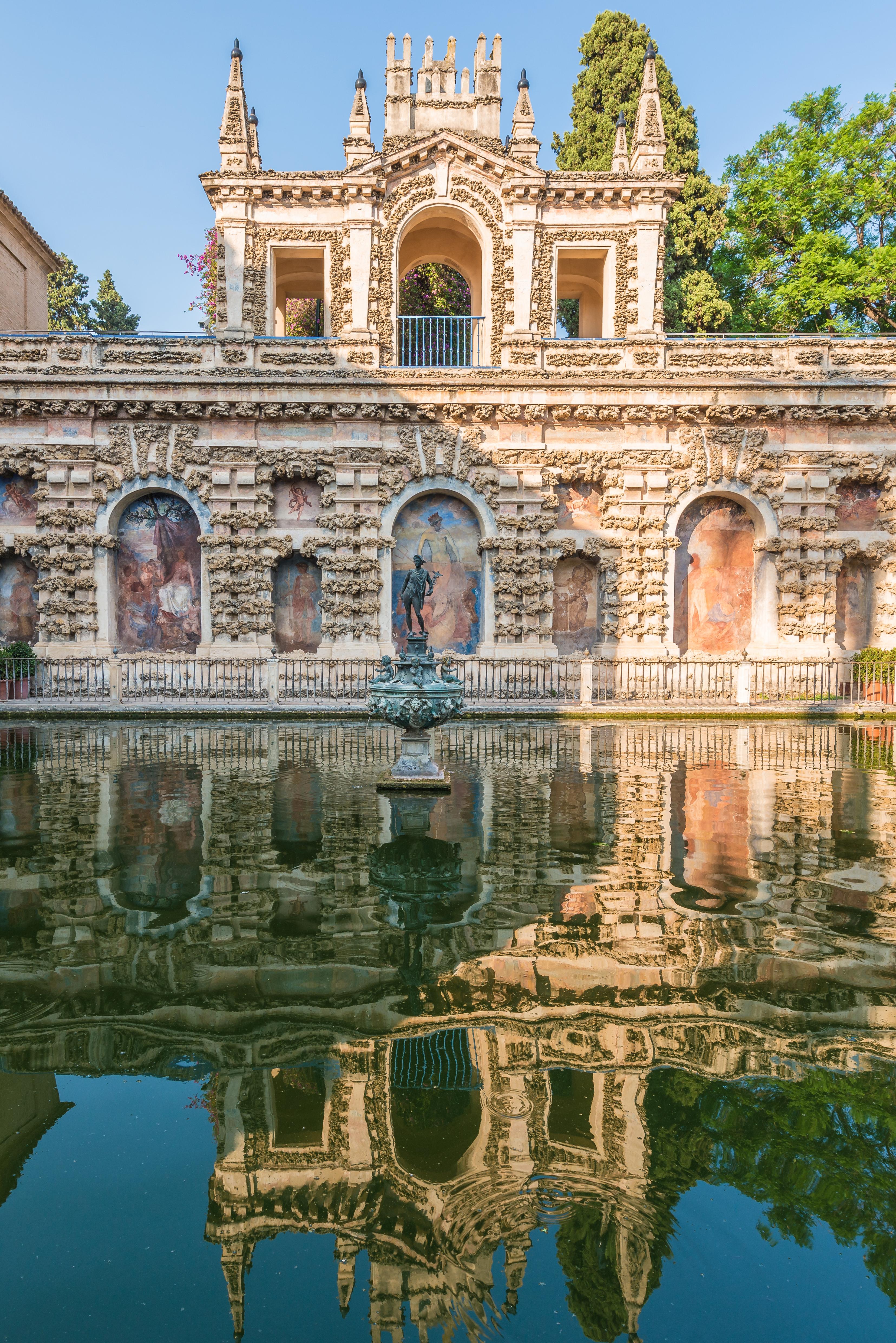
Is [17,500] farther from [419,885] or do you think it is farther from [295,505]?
[419,885]

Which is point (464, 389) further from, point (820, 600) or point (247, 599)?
point (820, 600)

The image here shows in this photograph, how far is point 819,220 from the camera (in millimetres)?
26125

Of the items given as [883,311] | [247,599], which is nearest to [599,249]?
[883,311]

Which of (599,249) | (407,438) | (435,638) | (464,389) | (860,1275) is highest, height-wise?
(599,249)

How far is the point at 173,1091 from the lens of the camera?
139 inches

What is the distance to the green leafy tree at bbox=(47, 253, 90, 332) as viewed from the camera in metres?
46.9

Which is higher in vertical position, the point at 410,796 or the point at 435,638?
the point at 435,638

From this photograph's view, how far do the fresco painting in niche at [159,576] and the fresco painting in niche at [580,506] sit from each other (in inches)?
417

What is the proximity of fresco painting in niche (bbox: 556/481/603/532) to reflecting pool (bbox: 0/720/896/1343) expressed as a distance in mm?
15696

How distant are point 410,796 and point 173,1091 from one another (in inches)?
227

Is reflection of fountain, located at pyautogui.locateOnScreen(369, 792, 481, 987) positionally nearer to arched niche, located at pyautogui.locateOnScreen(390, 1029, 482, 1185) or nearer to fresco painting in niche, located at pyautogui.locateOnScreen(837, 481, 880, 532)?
arched niche, located at pyautogui.locateOnScreen(390, 1029, 482, 1185)

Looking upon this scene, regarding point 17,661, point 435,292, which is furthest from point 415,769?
point 435,292

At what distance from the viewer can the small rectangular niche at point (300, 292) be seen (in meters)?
22.5

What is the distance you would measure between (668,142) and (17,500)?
25.0 m
